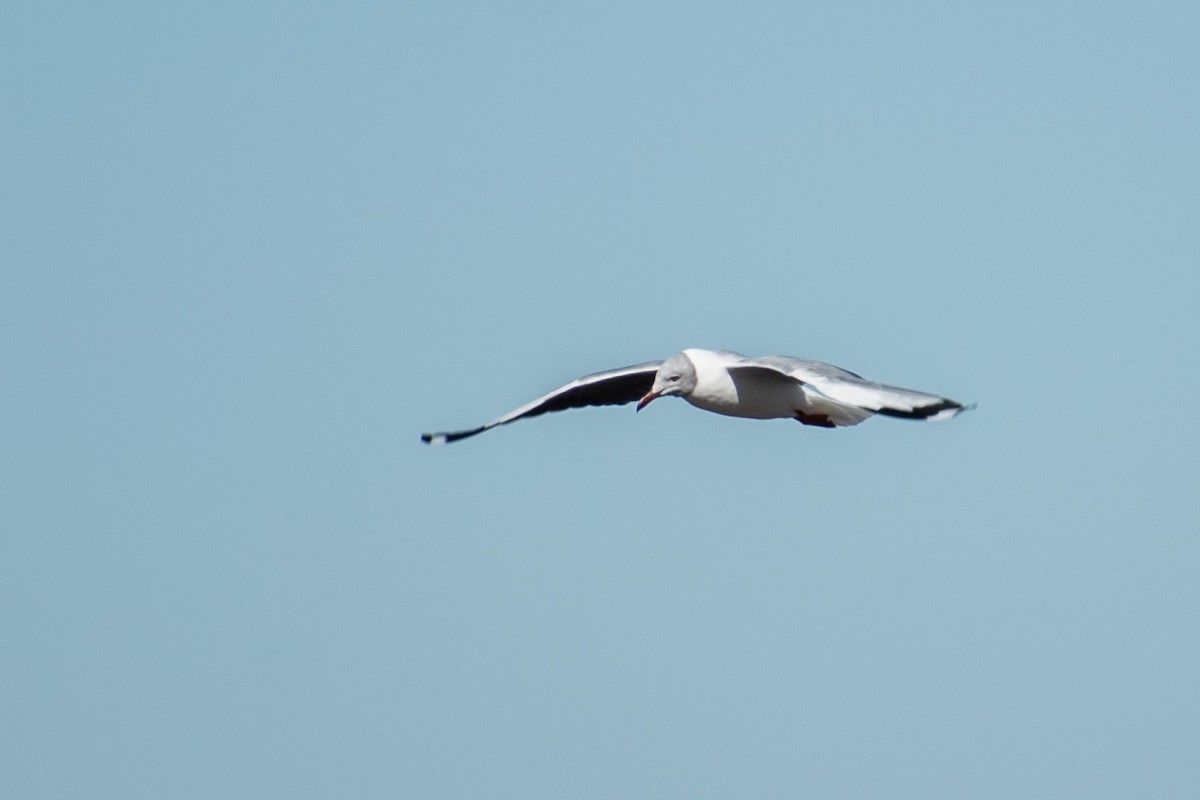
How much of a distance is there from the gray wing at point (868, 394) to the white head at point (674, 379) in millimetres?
1238

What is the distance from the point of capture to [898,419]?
1627cm

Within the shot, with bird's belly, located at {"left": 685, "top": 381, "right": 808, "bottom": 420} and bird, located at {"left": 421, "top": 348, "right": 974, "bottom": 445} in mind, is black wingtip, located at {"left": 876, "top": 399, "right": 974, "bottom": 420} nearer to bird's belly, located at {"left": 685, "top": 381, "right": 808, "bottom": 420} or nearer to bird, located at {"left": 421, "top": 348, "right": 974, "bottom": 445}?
bird, located at {"left": 421, "top": 348, "right": 974, "bottom": 445}

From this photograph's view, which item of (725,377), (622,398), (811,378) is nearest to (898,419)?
(811,378)

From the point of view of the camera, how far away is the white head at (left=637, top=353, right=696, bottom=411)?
1833cm

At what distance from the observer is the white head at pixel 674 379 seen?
18.3m

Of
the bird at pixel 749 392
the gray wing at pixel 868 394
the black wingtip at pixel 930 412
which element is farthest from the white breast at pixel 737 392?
the black wingtip at pixel 930 412

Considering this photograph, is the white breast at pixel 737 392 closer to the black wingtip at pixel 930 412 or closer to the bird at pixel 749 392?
the bird at pixel 749 392

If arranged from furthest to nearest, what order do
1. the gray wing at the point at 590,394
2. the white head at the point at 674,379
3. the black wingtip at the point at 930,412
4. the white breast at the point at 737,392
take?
the gray wing at the point at 590,394 < the white head at the point at 674,379 < the white breast at the point at 737,392 < the black wingtip at the point at 930,412

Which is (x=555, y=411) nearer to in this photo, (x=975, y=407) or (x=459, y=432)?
(x=459, y=432)

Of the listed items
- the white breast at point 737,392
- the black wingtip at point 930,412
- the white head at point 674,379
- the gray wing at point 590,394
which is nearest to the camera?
the black wingtip at point 930,412

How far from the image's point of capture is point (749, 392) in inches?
717

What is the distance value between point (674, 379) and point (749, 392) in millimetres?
735

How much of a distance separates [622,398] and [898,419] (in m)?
5.06

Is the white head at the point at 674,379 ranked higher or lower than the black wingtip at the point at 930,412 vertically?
higher
